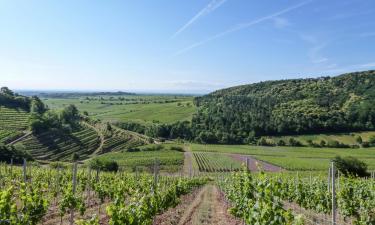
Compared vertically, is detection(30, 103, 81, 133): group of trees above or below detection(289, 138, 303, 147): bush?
above

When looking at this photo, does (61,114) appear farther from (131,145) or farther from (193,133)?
(193,133)

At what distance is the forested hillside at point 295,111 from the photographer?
110188 millimetres

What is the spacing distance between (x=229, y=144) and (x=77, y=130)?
42.0m

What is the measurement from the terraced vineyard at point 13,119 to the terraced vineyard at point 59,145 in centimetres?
607

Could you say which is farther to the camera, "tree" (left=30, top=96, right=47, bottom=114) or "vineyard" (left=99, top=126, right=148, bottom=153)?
"tree" (left=30, top=96, right=47, bottom=114)

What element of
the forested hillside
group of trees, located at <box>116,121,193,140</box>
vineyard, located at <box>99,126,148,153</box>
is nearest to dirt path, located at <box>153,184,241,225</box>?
vineyard, located at <box>99,126,148,153</box>

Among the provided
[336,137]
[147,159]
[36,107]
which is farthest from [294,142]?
[36,107]

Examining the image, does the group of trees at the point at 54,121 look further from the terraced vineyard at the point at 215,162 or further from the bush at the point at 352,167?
the bush at the point at 352,167

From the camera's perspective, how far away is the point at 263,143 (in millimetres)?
109000

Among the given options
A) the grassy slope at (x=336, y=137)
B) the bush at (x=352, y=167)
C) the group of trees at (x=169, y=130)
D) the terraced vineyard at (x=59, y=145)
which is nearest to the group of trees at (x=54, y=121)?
the terraced vineyard at (x=59, y=145)

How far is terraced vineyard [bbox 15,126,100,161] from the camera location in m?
83.1

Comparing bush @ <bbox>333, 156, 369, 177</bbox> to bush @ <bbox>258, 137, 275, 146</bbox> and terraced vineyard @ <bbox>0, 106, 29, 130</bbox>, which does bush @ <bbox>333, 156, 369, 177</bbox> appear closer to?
bush @ <bbox>258, 137, 275, 146</bbox>

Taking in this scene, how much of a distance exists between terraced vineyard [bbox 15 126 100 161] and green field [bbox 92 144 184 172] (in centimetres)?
686

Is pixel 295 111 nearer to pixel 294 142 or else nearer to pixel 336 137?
pixel 294 142
